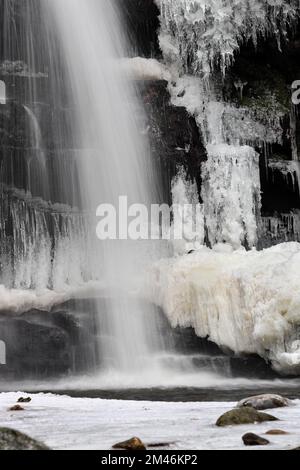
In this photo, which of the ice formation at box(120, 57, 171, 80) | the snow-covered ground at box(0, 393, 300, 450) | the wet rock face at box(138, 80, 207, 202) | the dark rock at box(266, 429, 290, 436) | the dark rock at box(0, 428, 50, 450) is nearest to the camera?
the dark rock at box(0, 428, 50, 450)

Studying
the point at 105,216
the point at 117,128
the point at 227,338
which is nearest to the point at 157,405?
the point at 227,338

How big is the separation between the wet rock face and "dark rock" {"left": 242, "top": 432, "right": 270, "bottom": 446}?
12.4 meters

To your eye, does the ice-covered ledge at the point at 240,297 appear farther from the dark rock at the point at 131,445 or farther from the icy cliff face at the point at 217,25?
the dark rock at the point at 131,445

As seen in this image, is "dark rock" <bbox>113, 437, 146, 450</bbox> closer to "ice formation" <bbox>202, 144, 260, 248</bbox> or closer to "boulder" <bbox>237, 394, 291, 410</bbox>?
"boulder" <bbox>237, 394, 291, 410</bbox>

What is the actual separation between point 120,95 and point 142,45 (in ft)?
6.42

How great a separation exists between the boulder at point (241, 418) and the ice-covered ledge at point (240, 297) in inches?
266

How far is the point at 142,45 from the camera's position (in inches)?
702

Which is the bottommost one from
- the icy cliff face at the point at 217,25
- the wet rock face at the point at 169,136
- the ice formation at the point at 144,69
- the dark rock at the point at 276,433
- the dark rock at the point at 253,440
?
the dark rock at the point at 276,433

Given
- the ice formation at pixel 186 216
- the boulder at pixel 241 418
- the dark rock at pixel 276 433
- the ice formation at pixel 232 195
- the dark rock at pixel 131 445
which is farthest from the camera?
the ice formation at pixel 186 216

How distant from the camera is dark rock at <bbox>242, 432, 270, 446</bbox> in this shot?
4.52 meters

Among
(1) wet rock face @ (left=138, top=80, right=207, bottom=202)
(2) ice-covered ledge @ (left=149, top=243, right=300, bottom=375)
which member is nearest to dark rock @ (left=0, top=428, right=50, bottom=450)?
(2) ice-covered ledge @ (left=149, top=243, right=300, bottom=375)

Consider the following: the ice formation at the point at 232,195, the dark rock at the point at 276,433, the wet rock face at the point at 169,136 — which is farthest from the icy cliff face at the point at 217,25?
the dark rock at the point at 276,433

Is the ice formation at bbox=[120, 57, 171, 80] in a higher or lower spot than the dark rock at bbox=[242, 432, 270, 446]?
higher

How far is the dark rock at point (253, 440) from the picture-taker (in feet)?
14.8
